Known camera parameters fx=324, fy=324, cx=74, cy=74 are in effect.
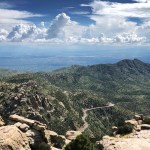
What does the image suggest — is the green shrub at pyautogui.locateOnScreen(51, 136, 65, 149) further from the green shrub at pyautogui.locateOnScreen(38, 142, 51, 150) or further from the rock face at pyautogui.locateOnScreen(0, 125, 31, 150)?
the rock face at pyautogui.locateOnScreen(0, 125, 31, 150)

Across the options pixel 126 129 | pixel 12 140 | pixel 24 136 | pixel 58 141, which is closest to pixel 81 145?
pixel 58 141

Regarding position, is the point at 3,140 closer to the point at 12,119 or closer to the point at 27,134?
the point at 27,134

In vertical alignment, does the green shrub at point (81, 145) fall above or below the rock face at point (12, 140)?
below

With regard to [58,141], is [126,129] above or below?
below

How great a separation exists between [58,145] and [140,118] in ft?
218

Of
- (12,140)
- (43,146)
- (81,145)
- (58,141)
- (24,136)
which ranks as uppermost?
(12,140)

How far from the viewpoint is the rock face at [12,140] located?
73.1 m

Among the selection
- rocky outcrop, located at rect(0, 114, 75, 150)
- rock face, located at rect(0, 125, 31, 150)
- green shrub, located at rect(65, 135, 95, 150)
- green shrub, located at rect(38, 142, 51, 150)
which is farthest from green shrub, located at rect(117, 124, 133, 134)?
rock face, located at rect(0, 125, 31, 150)

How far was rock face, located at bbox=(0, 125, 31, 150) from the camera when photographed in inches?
2877

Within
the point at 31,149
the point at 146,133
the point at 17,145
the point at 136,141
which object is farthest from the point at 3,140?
the point at 146,133

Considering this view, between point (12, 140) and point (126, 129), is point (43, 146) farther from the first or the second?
point (126, 129)

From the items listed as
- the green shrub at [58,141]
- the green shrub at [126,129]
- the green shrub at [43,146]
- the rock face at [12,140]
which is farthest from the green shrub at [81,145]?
the green shrub at [126,129]

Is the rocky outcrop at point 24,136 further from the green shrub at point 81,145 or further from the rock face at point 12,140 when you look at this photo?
the green shrub at point 81,145

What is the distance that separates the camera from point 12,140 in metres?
75.4
